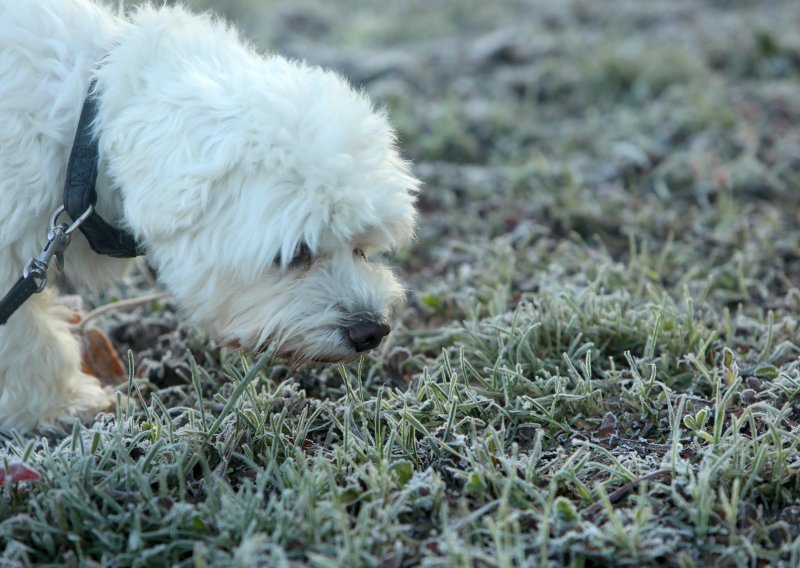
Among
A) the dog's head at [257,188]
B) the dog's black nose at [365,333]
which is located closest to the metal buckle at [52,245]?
the dog's head at [257,188]

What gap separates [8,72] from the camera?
2787 millimetres

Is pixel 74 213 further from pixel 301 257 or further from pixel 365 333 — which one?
pixel 365 333

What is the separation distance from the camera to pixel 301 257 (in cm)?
269

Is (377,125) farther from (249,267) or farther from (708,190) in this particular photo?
(708,190)

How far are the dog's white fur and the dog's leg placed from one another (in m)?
0.02

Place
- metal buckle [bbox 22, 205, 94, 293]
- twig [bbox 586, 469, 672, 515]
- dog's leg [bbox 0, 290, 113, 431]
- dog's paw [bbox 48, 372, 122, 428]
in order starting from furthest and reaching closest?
dog's paw [bbox 48, 372, 122, 428] → dog's leg [bbox 0, 290, 113, 431] → metal buckle [bbox 22, 205, 94, 293] → twig [bbox 586, 469, 672, 515]

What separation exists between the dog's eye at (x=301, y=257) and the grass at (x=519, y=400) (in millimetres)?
458

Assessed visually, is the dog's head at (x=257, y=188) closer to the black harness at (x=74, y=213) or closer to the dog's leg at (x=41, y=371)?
the black harness at (x=74, y=213)

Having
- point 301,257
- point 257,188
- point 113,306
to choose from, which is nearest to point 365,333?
point 301,257

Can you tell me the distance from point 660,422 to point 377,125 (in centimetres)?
139

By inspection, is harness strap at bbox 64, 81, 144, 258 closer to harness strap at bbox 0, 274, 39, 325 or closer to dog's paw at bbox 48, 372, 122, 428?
harness strap at bbox 0, 274, 39, 325

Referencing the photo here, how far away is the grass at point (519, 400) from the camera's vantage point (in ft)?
7.94

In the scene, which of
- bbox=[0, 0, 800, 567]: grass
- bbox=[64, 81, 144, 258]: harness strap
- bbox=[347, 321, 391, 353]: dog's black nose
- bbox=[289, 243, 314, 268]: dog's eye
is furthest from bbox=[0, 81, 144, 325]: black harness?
bbox=[347, 321, 391, 353]: dog's black nose

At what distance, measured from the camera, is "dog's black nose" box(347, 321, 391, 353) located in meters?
2.73
